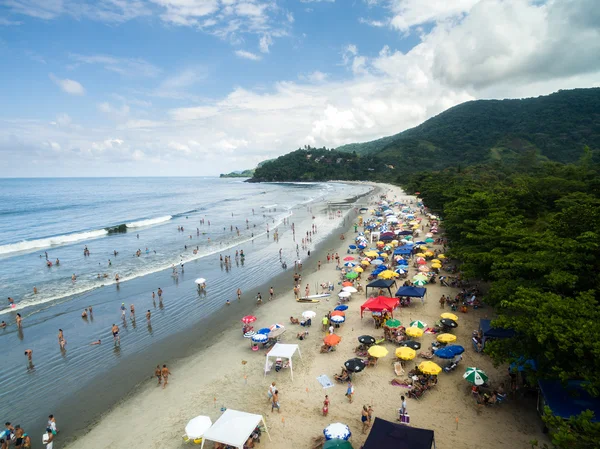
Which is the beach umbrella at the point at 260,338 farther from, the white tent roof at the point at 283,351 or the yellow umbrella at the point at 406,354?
the yellow umbrella at the point at 406,354

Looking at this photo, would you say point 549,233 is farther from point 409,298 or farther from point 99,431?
point 99,431

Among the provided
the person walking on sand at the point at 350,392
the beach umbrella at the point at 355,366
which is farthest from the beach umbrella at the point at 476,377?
the person walking on sand at the point at 350,392

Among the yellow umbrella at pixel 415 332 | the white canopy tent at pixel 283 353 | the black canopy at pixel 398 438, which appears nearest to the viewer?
the black canopy at pixel 398 438

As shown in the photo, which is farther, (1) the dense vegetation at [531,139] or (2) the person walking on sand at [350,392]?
(1) the dense vegetation at [531,139]

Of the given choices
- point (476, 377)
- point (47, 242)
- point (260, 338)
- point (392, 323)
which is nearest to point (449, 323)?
point (392, 323)

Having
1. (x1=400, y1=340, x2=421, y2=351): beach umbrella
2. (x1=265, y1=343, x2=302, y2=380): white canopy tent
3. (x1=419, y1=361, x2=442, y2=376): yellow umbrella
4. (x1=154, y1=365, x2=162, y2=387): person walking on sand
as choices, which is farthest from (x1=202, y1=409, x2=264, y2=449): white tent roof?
Result: (x1=400, y1=340, x2=421, y2=351): beach umbrella

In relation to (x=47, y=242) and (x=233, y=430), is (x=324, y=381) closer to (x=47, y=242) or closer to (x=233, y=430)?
(x=233, y=430)
